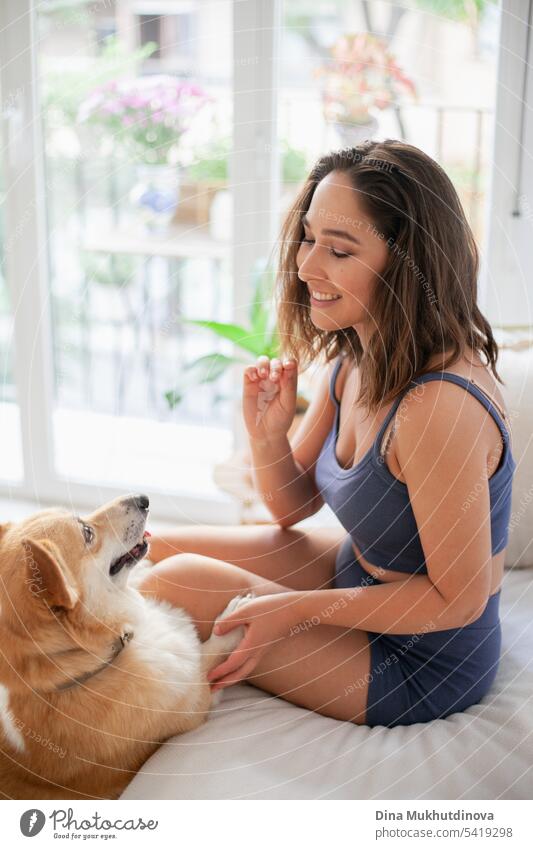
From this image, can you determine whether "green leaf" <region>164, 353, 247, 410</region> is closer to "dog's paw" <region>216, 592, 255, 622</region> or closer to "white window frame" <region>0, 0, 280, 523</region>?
"white window frame" <region>0, 0, 280, 523</region>

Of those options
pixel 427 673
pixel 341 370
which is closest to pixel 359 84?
pixel 341 370

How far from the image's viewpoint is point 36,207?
2.91 metres

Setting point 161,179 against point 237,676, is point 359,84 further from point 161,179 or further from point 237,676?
point 237,676

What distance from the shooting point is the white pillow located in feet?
6.14

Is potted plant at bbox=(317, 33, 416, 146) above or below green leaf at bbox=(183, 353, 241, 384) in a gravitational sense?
above

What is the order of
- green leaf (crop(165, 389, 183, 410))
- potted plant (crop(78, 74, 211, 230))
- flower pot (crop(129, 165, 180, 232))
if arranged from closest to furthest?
green leaf (crop(165, 389, 183, 410))
potted plant (crop(78, 74, 211, 230))
flower pot (crop(129, 165, 180, 232))

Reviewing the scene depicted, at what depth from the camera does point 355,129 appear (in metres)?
2.63

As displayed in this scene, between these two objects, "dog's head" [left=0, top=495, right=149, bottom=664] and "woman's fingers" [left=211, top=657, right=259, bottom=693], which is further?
"woman's fingers" [left=211, top=657, right=259, bottom=693]

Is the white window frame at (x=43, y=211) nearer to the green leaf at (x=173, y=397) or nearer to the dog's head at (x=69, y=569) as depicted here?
the green leaf at (x=173, y=397)

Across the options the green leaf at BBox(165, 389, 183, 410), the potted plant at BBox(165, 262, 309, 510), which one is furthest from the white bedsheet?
the green leaf at BBox(165, 389, 183, 410)

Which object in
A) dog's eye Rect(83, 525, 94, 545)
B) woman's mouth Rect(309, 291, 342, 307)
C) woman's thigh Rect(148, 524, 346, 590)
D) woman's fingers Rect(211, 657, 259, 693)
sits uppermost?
woman's mouth Rect(309, 291, 342, 307)

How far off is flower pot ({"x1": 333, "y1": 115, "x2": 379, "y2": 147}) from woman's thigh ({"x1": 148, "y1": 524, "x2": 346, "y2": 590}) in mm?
1400

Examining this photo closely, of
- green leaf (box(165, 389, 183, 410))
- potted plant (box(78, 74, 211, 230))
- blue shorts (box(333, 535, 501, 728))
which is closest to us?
blue shorts (box(333, 535, 501, 728))

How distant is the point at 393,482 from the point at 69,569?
0.56 m
